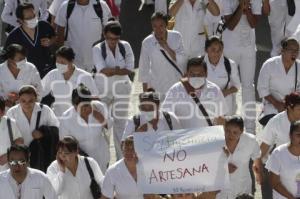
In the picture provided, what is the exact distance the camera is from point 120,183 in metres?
10.9


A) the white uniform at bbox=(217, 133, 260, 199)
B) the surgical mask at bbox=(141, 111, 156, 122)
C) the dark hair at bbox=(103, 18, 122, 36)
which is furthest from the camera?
the dark hair at bbox=(103, 18, 122, 36)

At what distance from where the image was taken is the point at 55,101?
1308 centimetres

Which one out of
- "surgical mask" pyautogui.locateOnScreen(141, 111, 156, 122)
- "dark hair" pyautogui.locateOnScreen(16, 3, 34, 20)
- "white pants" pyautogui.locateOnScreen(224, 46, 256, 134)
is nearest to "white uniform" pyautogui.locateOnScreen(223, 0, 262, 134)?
"white pants" pyautogui.locateOnScreen(224, 46, 256, 134)

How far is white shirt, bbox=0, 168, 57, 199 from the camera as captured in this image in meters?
10.7

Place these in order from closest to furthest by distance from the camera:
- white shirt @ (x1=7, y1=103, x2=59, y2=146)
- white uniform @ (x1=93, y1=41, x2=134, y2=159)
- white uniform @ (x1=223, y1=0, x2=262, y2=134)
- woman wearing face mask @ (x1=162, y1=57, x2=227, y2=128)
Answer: woman wearing face mask @ (x1=162, y1=57, x2=227, y2=128), white shirt @ (x1=7, y1=103, x2=59, y2=146), white uniform @ (x1=93, y1=41, x2=134, y2=159), white uniform @ (x1=223, y1=0, x2=262, y2=134)

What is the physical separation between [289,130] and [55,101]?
3.02 metres

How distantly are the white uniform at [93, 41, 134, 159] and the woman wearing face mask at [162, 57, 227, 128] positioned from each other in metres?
1.66

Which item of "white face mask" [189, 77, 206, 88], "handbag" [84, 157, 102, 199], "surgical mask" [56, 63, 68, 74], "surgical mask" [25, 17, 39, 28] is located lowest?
"handbag" [84, 157, 102, 199]

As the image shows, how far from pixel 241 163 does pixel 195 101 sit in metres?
0.91

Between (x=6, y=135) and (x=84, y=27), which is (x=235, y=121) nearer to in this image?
(x=6, y=135)

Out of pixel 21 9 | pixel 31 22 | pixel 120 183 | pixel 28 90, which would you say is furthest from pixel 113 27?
pixel 120 183

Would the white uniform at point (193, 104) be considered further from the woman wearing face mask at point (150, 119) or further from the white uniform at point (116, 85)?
the white uniform at point (116, 85)

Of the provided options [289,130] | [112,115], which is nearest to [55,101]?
[112,115]

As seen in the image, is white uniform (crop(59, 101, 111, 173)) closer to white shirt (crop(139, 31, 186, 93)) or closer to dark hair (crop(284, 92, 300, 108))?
white shirt (crop(139, 31, 186, 93))
